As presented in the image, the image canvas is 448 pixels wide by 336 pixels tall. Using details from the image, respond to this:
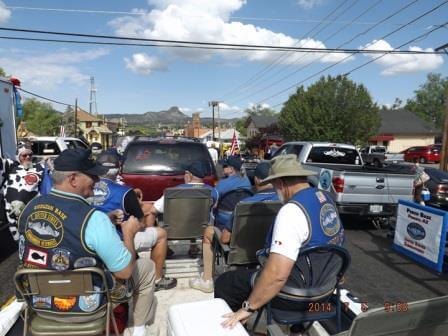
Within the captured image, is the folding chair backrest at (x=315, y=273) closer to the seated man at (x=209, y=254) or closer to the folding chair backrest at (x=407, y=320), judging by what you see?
the folding chair backrest at (x=407, y=320)

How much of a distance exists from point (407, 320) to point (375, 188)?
260 inches

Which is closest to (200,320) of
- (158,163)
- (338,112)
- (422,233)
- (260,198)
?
(260,198)

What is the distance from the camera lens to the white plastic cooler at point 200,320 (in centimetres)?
206

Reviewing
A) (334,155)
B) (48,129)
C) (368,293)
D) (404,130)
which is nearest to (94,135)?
(48,129)

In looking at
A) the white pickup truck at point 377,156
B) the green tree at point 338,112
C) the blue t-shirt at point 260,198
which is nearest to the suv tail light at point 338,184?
the blue t-shirt at point 260,198

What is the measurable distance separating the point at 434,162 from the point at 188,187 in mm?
38031

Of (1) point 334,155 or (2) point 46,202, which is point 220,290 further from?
(1) point 334,155

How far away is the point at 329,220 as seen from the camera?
8.07 feet

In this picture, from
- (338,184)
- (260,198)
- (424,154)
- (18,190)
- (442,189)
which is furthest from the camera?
(424,154)

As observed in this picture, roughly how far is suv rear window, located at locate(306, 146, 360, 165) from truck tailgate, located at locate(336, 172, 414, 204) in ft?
7.93

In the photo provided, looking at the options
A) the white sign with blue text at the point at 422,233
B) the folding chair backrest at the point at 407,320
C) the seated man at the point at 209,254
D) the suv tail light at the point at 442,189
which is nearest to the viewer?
the folding chair backrest at the point at 407,320

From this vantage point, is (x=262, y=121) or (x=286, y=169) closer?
(x=286, y=169)

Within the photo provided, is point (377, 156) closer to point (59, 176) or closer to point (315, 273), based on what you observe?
point (315, 273)

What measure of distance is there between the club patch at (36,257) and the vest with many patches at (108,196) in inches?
44.0
